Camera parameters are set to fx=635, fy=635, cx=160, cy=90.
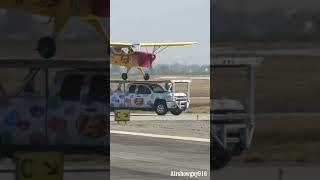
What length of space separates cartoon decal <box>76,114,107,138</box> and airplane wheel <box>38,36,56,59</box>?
18.2 inches

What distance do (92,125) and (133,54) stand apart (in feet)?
2.10

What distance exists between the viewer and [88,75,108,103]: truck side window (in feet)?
13.5

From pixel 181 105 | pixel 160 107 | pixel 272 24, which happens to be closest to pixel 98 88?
pixel 181 105

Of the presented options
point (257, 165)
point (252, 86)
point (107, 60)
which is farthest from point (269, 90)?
point (107, 60)

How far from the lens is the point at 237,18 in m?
4.16

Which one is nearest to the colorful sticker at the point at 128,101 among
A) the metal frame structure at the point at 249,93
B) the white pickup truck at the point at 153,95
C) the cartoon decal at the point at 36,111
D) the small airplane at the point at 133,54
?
the white pickup truck at the point at 153,95

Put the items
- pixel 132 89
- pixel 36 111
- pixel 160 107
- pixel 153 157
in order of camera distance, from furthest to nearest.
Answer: pixel 160 107, pixel 132 89, pixel 36 111, pixel 153 157

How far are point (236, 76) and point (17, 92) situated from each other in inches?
55.9

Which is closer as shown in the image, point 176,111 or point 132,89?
point 176,111

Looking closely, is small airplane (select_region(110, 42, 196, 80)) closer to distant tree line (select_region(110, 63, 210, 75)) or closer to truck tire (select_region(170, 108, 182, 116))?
distant tree line (select_region(110, 63, 210, 75))

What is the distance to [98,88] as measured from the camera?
4180 mm

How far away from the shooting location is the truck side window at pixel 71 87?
4156 mm

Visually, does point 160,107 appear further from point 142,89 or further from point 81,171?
point 81,171

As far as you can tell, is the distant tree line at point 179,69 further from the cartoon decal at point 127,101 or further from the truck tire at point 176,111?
the cartoon decal at point 127,101
